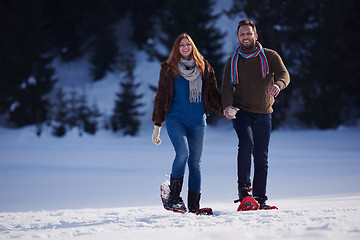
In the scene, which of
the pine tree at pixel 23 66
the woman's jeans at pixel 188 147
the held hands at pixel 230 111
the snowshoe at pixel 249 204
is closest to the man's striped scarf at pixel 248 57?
the held hands at pixel 230 111

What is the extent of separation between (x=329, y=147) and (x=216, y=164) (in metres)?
4.91

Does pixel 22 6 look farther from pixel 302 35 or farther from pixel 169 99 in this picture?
pixel 169 99

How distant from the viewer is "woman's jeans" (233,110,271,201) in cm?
434

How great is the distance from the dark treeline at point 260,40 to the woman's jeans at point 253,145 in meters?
13.8

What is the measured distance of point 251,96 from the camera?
4.44m

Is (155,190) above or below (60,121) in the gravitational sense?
below

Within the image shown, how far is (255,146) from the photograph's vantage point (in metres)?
4.52

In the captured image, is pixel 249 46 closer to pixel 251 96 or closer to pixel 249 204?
pixel 251 96

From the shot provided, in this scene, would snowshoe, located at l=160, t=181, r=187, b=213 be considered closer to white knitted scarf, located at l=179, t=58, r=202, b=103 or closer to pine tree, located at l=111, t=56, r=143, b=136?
white knitted scarf, located at l=179, t=58, r=202, b=103

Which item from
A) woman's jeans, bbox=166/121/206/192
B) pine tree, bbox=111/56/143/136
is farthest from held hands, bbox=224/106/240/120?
pine tree, bbox=111/56/143/136

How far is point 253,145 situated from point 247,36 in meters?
1.15

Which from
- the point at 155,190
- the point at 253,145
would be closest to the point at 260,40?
the point at 155,190

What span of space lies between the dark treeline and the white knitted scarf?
14118mm

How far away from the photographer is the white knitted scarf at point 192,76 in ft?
13.9
